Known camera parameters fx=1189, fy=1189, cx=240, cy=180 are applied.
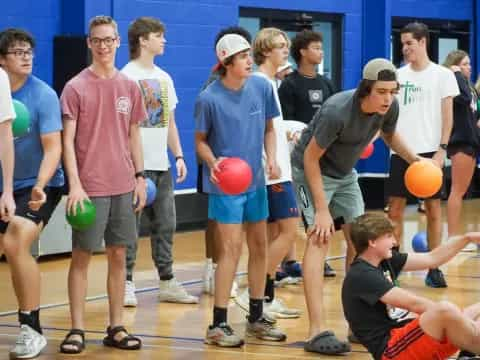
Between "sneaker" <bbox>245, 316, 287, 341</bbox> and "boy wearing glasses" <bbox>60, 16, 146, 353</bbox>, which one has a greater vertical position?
"boy wearing glasses" <bbox>60, 16, 146, 353</bbox>

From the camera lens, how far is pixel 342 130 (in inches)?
255

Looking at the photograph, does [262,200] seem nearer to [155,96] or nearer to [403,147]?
[403,147]

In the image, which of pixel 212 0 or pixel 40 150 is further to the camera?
pixel 212 0

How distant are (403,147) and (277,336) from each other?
1.31 m

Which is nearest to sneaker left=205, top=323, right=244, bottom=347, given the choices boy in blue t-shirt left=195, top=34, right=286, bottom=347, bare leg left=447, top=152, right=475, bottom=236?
boy in blue t-shirt left=195, top=34, right=286, bottom=347

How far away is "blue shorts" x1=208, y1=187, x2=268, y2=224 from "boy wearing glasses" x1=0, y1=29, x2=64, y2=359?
0.90 meters

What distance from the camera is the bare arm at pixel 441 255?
5.50 m

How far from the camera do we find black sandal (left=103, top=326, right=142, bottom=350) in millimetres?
6523

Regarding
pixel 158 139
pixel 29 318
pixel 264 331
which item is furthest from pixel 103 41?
pixel 264 331

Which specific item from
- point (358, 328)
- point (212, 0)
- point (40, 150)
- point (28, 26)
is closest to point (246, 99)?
point (40, 150)

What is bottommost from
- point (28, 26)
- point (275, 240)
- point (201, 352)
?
point (201, 352)

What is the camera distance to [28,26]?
10.7 m

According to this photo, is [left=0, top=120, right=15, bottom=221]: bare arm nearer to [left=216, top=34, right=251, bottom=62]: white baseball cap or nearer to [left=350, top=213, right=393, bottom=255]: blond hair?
[left=216, top=34, right=251, bottom=62]: white baseball cap

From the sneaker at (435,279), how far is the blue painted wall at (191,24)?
4136 mm
